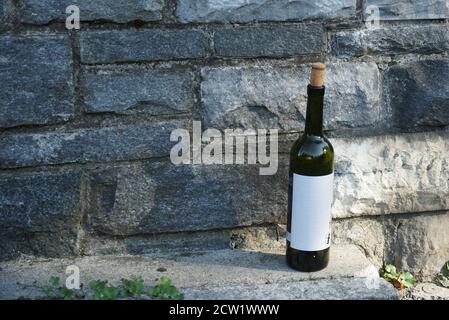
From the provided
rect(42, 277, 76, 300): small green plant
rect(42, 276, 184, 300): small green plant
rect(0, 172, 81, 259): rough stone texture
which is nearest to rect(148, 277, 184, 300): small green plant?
rect(42, 276, 184, 300): small green plant

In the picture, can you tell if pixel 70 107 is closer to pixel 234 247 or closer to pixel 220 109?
pixel 220 109

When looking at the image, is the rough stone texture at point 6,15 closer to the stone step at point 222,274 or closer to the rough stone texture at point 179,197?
the rough stone texture at point 179,197

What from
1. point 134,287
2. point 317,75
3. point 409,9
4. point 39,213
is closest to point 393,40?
point 409,9

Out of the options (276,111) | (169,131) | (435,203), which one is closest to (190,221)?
(169,131)

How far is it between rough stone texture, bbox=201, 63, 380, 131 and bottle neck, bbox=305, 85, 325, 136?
0.17 meters

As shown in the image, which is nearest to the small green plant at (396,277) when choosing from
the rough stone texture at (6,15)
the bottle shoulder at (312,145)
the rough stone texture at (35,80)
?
the bottle shoulder at (312,145)

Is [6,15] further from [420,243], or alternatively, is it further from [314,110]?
[420,243]

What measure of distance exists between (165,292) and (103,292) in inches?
7.0

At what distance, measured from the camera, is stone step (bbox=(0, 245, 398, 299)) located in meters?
1.97

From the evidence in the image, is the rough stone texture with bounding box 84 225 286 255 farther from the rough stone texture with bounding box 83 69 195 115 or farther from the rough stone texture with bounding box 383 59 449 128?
the rough stone texture with bounding box 383 59 449 128

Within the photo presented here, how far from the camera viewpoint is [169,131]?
2109 mm

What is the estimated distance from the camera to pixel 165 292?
193 centimetres

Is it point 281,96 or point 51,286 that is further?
point 281,96

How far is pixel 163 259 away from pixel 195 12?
2.60 feet
